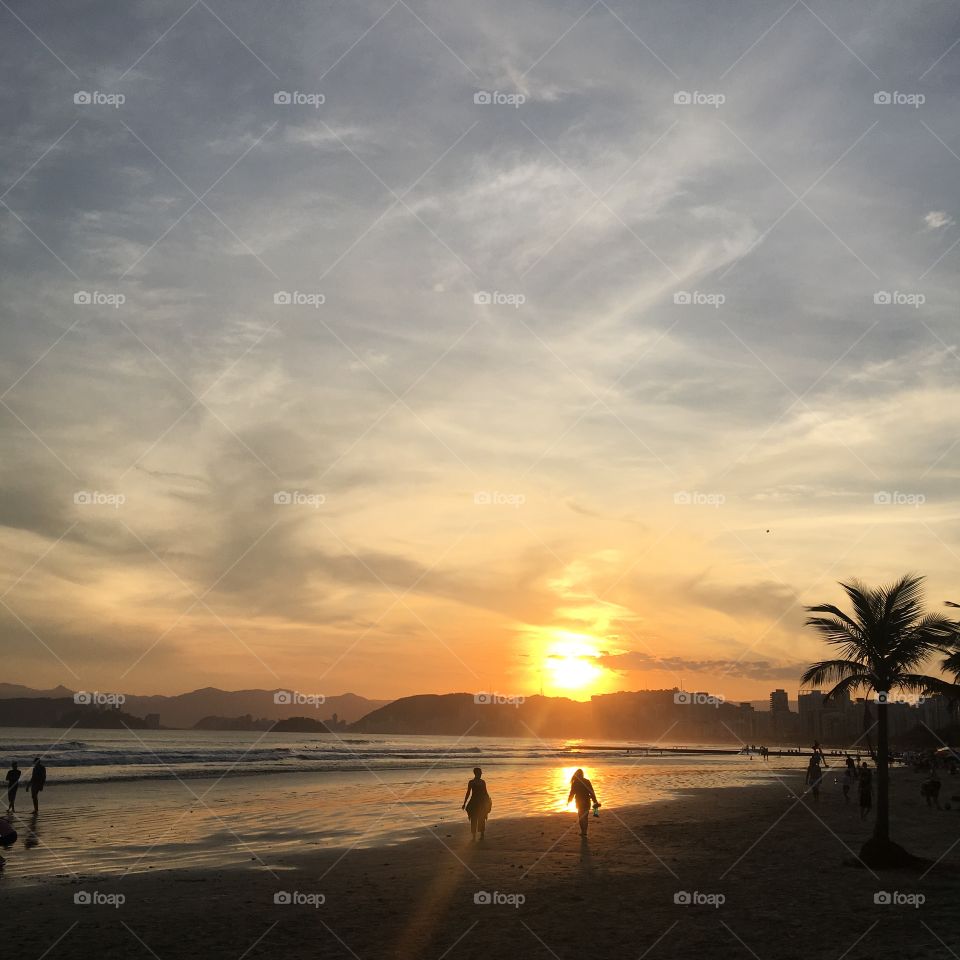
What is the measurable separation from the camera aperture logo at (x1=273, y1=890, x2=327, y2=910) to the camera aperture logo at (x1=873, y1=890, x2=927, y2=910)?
31.9 feet

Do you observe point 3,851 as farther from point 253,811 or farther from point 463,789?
point 463,789

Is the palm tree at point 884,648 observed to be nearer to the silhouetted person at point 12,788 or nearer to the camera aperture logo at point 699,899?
the camera aperture logo at point 699,899

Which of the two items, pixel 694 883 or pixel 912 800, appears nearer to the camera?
pixel 694 883

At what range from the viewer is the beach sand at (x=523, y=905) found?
1145 cm

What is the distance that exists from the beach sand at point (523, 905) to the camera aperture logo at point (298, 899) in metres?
0.09

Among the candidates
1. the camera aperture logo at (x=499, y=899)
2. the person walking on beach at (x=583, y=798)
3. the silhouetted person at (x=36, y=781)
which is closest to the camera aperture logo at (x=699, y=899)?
the camera aperture logo at (x=499, y=899)

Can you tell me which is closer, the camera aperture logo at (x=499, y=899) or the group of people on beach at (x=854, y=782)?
the camera aperture logo at (x=499, y=899)

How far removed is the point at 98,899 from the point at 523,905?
7.81 m

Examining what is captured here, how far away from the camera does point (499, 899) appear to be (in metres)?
14.5

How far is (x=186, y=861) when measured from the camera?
1931 cm

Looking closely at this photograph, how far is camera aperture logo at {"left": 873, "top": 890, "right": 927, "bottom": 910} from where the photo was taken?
13406mm

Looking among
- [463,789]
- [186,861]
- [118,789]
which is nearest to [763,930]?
[186,861]

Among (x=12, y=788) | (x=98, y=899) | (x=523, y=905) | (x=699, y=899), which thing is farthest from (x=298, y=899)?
(x=12, y=788)

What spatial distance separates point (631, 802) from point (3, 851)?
85.1ft
